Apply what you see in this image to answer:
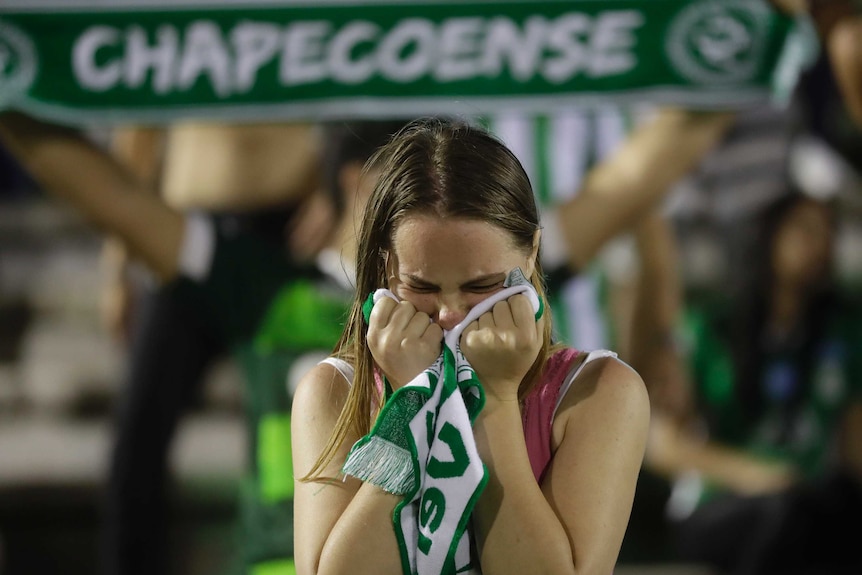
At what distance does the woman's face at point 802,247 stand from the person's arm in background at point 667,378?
0.31 meters

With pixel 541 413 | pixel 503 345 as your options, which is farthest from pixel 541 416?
pixel 503 345

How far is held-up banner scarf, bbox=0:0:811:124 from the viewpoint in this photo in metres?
2.58

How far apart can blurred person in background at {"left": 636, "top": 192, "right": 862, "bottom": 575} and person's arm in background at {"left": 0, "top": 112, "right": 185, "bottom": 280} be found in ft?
3.93

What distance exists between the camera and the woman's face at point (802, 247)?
10.0 ft

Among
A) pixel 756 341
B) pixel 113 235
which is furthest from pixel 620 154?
pixel 113 235

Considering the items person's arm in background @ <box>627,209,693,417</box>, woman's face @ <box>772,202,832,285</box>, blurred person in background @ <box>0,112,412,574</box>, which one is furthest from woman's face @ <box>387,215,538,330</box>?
woman's face @ <box>772,202,832,285</box>

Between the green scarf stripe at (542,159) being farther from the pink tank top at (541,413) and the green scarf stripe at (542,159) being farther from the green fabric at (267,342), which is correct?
the pink tank top at (541,413)

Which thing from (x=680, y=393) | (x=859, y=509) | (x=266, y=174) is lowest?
(x=859, y=509)

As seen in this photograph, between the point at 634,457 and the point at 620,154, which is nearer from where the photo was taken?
the point at 634,457

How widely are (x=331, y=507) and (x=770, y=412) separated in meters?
2.09

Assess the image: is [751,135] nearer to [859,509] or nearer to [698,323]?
[698,323]

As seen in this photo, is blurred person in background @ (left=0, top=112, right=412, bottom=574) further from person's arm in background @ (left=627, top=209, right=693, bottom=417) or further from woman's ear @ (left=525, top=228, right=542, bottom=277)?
woman's ear @ (left=525, top=228, right=542, bottom=277)

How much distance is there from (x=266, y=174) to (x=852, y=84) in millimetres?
1506

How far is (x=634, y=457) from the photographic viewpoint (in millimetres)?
1108
